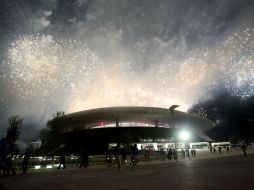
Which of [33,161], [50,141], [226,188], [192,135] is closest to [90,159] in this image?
[33,161]

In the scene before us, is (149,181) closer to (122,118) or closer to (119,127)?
(119,127)

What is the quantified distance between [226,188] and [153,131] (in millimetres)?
67109

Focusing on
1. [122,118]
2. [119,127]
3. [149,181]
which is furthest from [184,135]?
[149,181]

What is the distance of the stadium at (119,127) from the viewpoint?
216 ft

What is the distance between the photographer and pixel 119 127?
70.6m

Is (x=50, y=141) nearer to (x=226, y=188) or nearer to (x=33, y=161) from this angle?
(x=33, y=161)

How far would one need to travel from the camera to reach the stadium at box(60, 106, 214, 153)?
216 ft

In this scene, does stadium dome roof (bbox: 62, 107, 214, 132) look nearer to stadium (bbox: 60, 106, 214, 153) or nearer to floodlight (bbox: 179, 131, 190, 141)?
stadium (bbox: 60, 106, 214, 153)

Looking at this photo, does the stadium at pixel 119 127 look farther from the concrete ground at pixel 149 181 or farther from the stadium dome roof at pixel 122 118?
the concrete ground at pixel 149 181

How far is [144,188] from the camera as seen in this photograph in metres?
7.65

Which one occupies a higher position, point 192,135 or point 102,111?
point 102,111

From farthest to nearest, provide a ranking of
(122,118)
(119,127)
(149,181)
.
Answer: (122,118), (119,127), (149,181)

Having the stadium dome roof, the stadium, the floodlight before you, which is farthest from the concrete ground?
the floodlight

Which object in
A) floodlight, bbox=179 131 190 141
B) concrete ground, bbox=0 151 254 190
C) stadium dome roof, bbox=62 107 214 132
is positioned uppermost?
stadium dome roof, bbox=62 107 214 132
